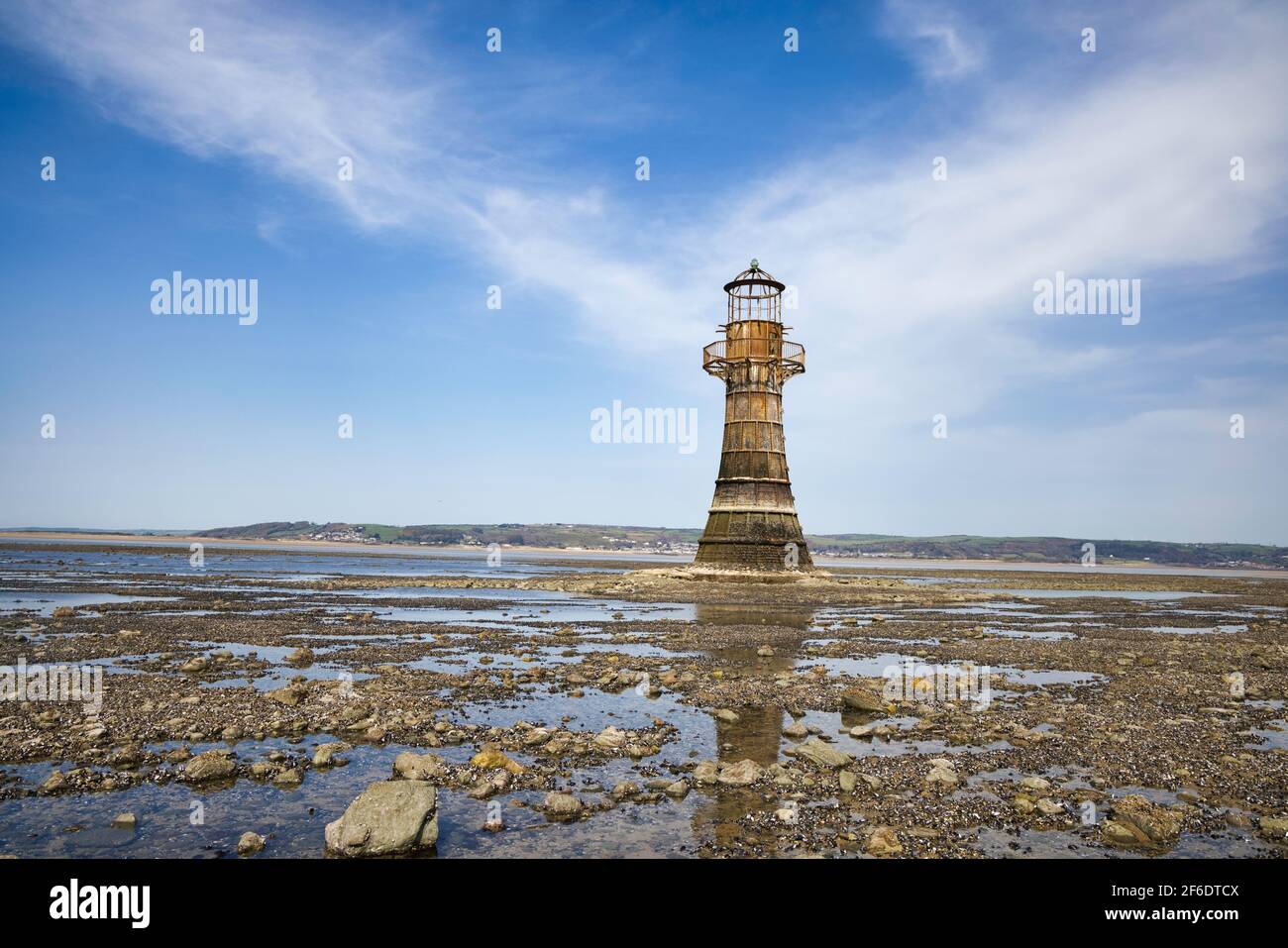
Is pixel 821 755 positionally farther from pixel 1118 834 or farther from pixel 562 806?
pixel 562 806

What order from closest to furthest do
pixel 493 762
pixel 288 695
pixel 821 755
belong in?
pixel 493 762 < pixel 821 755 < pixel 288 695

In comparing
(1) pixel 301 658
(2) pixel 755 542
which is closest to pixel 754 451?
(2) pixel 755 542

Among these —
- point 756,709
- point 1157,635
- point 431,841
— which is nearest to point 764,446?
point 1157,635

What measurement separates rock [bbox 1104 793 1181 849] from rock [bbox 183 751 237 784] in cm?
1161

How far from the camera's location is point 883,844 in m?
8.60

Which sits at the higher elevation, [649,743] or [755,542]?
[755,542]

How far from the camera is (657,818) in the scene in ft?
31.4

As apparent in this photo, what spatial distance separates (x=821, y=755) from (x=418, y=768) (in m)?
6.08

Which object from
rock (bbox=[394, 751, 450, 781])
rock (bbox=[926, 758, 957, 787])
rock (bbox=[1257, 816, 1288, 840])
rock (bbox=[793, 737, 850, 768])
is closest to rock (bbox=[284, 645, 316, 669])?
rock (bbox=[394, 751, 450, 781])

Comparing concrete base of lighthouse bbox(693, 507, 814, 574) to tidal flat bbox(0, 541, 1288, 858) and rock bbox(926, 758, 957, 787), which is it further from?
rock bbox(926, 758, 957, 787)

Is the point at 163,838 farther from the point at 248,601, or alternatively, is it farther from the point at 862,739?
the point at 248,601

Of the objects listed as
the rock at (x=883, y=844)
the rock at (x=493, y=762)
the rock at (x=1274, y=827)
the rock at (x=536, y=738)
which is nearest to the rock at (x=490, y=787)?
the rock at (x=493, y=762)
